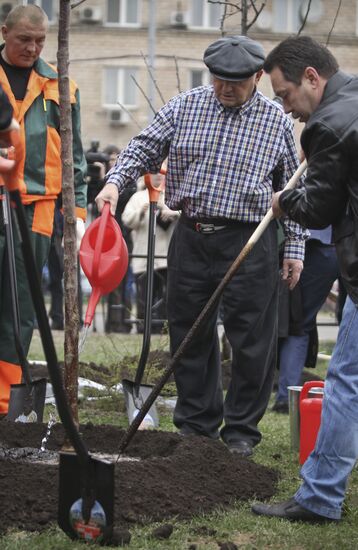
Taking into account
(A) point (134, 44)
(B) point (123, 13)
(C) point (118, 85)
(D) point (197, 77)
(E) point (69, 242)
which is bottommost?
(C) point (118, 85)

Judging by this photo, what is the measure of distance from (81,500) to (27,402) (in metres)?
2.59

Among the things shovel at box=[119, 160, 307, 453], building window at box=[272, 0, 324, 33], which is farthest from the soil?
building window at box=[272, 0, 324, 33]

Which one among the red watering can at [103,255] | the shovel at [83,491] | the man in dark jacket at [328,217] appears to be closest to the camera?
the shovel at [83,491]

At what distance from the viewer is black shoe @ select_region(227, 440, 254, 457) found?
22.0 ft

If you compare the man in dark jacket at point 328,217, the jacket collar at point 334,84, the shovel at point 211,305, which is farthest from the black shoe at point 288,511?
the jacket collar at point 334,84

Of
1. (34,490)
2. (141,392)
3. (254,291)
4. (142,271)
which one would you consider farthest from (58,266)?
(34,490)

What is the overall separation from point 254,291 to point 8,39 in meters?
2.01

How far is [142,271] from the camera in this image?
14.0 m

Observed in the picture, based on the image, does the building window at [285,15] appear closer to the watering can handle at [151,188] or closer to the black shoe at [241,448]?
the watering can handle at [151,188]

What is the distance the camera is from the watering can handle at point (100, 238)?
Answer: 6.14m

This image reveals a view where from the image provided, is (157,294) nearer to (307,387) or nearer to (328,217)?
(307,387)

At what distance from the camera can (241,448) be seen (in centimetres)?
675

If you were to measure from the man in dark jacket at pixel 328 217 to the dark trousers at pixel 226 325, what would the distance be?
1.51 meters

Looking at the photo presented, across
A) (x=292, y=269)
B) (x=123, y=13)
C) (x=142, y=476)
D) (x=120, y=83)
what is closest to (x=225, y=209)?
(x=292, y=269)
